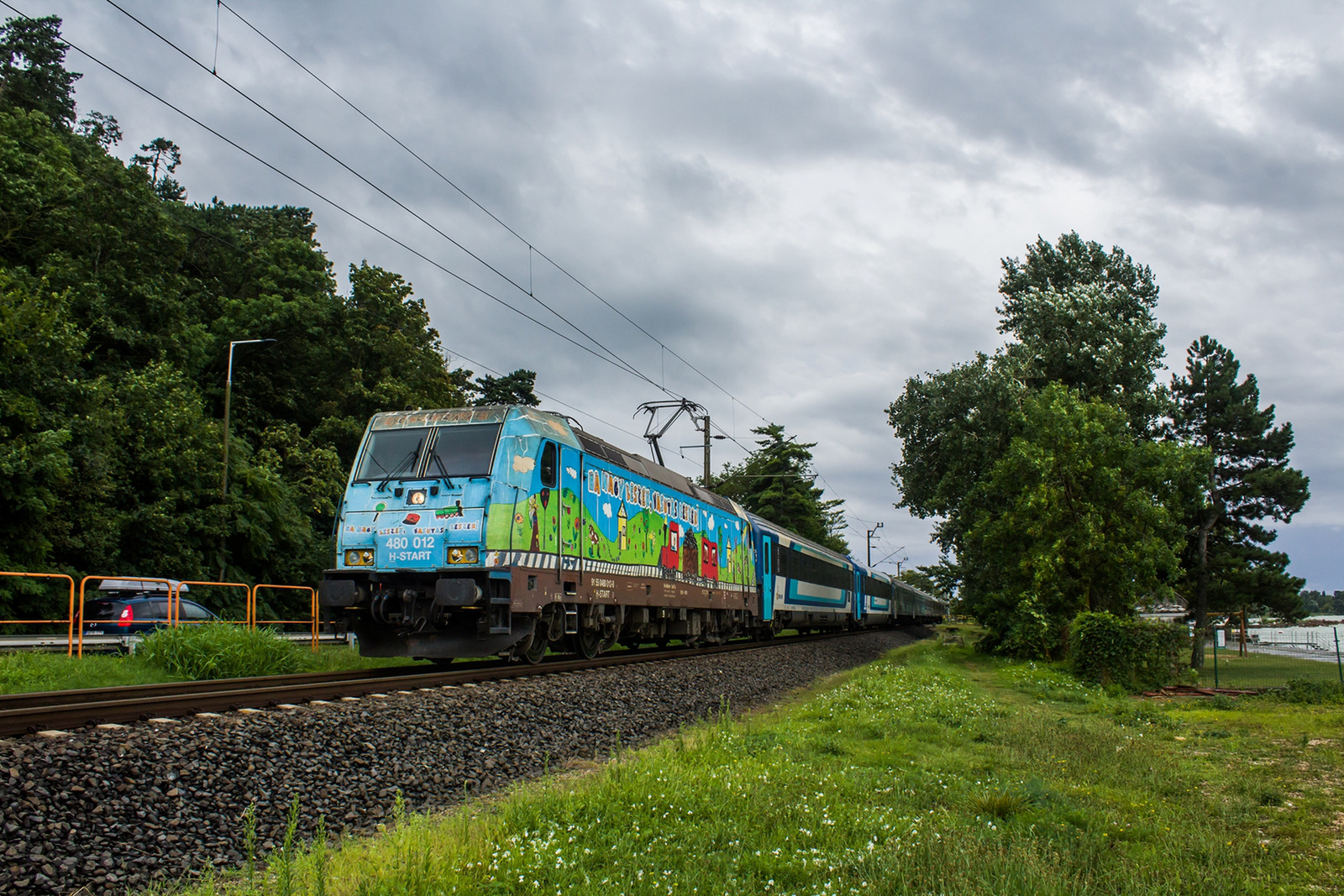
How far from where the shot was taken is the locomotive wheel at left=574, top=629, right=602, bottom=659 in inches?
585

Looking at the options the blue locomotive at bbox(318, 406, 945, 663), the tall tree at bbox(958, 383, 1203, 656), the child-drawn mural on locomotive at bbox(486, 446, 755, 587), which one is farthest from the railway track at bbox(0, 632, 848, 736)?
the tall tree at bbox(958, 383, 1203, 656)

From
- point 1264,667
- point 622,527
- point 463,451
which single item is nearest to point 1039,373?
point 1264,667

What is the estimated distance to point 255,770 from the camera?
6.07m

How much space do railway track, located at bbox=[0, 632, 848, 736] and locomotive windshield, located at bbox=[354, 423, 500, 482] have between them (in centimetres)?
273

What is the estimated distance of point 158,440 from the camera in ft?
93.0

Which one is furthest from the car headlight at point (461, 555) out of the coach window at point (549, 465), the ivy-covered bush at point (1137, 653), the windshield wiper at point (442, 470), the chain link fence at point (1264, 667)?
the chain link fence at point (1264, 667)

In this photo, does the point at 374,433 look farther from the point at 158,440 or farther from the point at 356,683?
the point at 158,440

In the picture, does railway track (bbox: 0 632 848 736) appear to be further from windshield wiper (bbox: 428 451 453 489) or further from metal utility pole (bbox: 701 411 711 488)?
metal utility pole (bbox: 701 411 711 488)

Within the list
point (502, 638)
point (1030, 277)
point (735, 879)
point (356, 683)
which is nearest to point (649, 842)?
point (735, 879)

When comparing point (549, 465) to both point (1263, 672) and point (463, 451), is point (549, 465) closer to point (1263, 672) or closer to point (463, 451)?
point (463, 451)

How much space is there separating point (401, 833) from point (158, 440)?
2766cm

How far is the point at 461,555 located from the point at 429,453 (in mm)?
1827

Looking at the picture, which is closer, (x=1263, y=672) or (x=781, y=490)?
(x=1263, y=672)

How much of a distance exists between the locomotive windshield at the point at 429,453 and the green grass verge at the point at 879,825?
482cm
